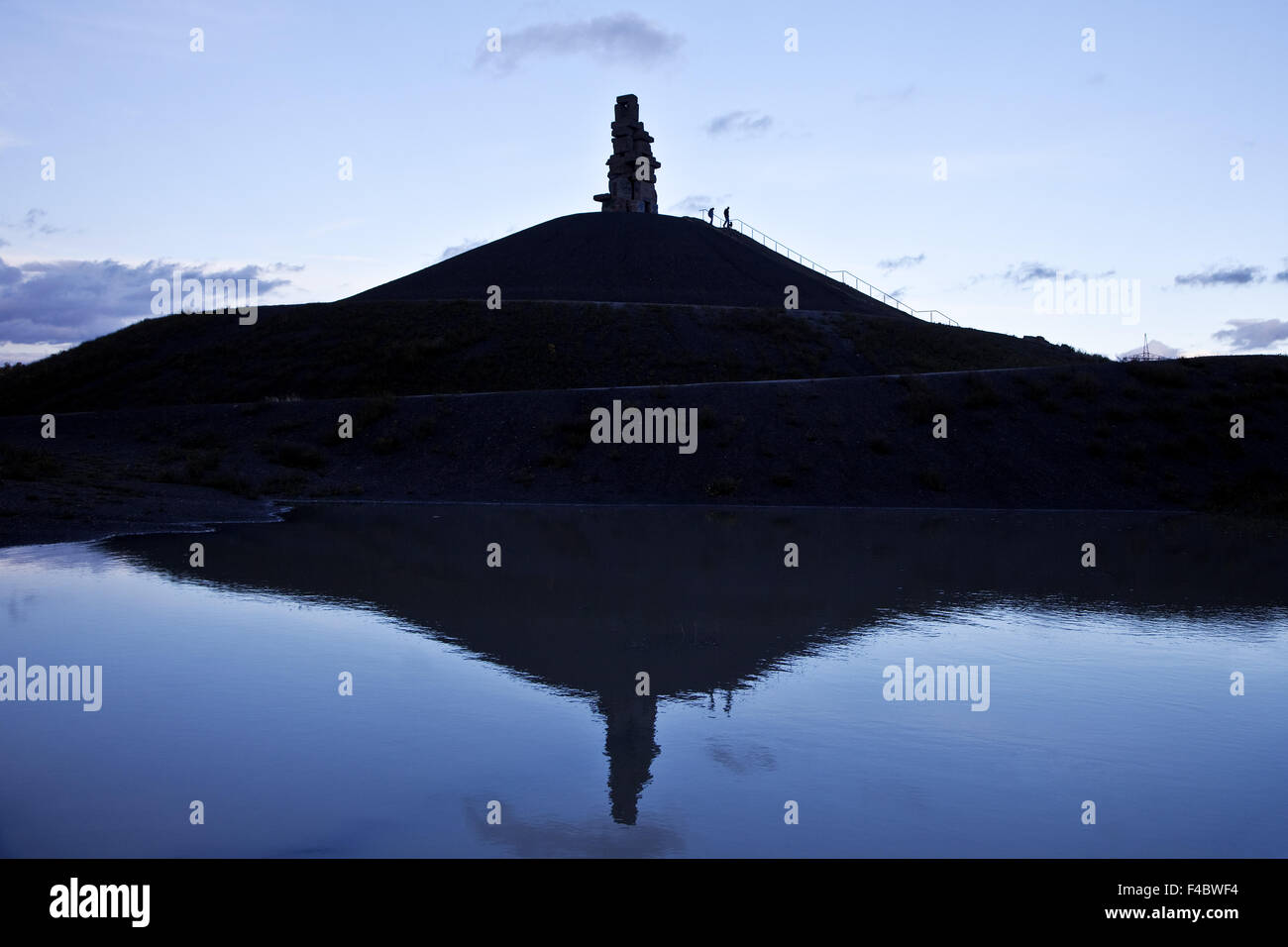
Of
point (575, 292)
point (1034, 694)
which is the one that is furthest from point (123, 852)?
point (575, 292)

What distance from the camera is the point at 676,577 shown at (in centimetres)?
1794

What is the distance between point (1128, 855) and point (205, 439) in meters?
38.6

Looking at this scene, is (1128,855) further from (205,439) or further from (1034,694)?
(205,439)

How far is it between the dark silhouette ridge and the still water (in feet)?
165

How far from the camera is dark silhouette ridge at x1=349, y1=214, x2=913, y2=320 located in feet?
239

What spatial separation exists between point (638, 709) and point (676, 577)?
8.23 meters

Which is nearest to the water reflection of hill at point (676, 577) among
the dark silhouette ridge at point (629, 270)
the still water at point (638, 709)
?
the still water at point (638, 709)

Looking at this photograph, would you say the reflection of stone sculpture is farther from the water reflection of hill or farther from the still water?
the still water

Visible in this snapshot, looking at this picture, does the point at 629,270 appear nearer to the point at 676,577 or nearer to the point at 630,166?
the point at 630,166

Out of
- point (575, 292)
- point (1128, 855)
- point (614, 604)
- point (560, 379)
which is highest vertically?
point (575, 292)

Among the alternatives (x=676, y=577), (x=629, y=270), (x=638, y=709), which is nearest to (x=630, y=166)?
(x=629, y=270)

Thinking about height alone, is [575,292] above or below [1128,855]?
above

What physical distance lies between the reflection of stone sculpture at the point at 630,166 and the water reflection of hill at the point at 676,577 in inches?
2411

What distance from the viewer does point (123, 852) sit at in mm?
6227
